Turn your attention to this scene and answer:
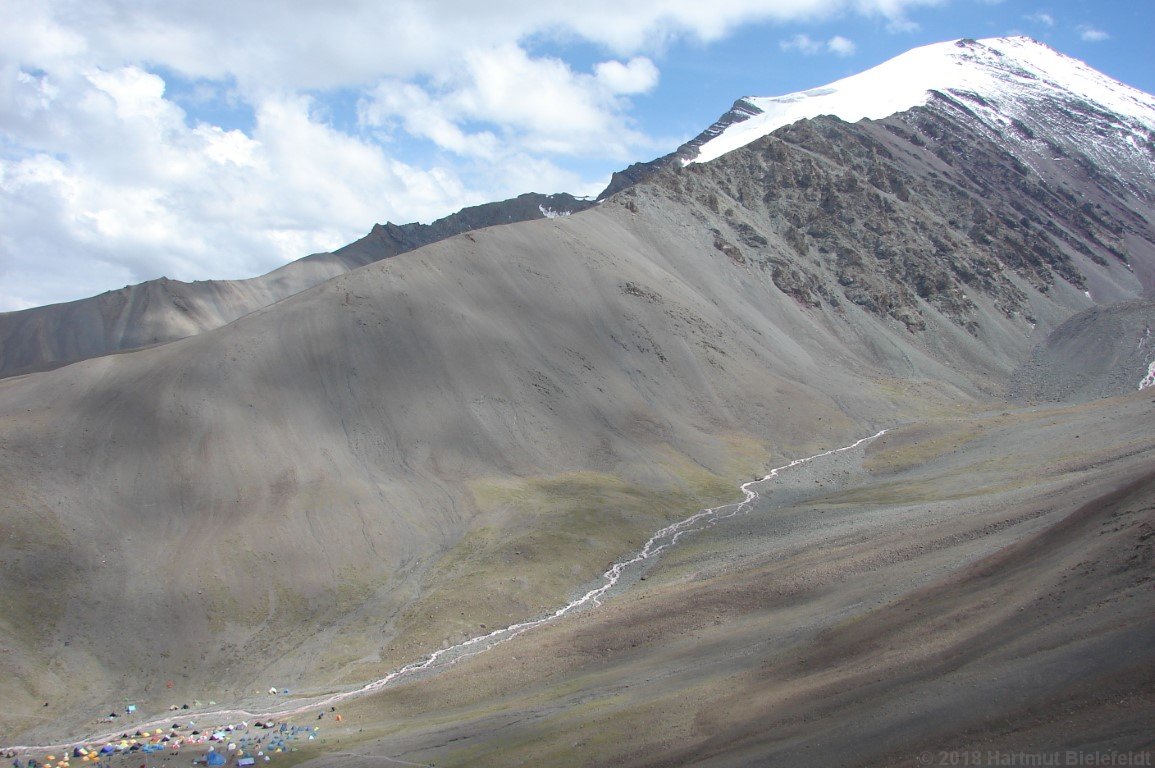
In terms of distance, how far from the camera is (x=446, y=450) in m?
90.6

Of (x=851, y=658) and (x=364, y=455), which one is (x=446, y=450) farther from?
(x=851, y=658)

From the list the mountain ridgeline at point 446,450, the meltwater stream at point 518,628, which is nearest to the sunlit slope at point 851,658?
the mountain ridgeline at point 446,450

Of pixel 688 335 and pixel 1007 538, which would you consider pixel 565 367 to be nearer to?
pixel 688 335

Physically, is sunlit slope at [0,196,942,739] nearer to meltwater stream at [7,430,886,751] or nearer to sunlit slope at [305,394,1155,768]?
meltwater stream at [7,430,886,751]

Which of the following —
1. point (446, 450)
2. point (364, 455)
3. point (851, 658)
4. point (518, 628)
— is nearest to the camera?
point (851, 658)

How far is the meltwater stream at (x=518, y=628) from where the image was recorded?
2071 inches

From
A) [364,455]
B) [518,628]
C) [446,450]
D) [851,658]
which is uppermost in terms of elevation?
[364,455]

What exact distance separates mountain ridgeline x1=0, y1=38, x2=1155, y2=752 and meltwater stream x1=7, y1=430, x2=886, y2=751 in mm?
1639

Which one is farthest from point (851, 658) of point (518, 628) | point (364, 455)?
point (364, 455)

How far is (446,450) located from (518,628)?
29202mm

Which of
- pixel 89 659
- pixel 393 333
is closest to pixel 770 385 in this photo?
pixel 393 333

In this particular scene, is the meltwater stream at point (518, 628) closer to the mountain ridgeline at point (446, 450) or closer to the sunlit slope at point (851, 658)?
the mountain ridgeline at point (446, 450)

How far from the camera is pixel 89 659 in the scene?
5831cm

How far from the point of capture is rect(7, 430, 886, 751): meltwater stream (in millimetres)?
52594
